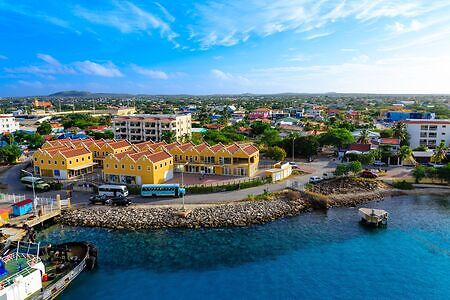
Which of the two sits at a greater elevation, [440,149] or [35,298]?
[440,149]

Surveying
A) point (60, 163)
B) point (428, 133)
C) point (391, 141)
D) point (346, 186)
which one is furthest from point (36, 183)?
point (428, 133)

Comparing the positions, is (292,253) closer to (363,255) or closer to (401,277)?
(363,255)

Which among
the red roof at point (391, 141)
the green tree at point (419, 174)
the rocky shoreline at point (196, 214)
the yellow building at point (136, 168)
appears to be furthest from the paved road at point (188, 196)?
the red roof at point (391, 141)

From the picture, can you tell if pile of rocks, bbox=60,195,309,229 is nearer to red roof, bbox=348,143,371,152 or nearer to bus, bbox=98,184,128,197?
bus, bbox=98,184,128,197

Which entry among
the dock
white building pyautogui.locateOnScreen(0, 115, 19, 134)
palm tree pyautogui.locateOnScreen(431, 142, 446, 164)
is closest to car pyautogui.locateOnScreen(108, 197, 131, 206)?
the dock

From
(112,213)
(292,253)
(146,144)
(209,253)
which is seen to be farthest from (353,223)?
(146,144)

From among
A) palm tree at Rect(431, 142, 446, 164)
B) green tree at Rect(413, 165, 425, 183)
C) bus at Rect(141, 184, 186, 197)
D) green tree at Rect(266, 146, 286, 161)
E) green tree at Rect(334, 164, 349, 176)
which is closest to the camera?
bus at Rect(141, 184, 186, 197)
